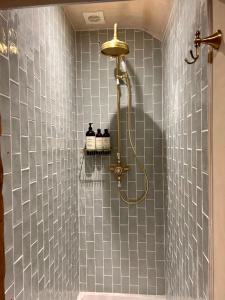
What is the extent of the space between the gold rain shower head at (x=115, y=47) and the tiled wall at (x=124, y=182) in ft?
0.88

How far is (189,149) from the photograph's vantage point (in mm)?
1278

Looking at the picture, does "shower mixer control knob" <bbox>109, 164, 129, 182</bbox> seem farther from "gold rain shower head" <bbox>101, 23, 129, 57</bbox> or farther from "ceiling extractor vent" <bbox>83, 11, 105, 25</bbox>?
"ceiling extractor vent" <bbox>83, 11, 105, 25</bbox>

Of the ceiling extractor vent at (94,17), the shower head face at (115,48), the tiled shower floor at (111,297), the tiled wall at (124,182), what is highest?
the ceiling extractor vent at (94,17)

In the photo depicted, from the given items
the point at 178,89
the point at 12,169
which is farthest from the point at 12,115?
the point at 178,89

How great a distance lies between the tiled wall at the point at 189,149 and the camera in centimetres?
101

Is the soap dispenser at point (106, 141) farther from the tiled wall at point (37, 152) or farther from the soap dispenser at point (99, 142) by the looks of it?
the tiled wall at point (37, 152)

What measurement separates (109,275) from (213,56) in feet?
6.85

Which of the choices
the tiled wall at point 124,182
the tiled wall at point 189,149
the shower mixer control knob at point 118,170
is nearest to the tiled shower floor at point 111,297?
the tiled wall at point 124,182

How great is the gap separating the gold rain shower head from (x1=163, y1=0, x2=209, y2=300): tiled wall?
32 cm

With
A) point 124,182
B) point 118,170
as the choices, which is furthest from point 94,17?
point 124,182

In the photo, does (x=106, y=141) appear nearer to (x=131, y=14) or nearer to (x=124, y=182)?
(x=124, y=182)

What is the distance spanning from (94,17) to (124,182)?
1.30m

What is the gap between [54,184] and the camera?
5.37 feet

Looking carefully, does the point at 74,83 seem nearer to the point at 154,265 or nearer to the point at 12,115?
the point at 12,115
